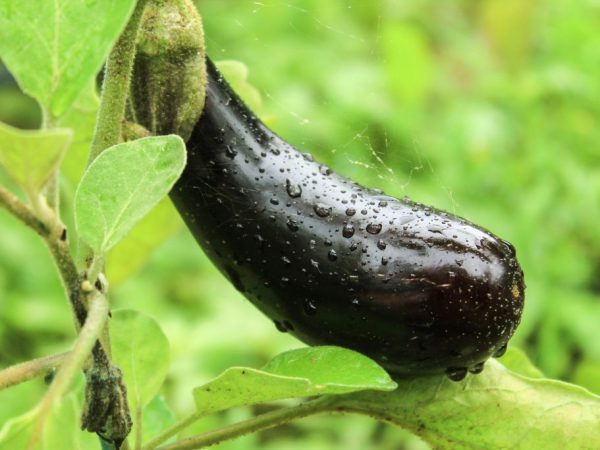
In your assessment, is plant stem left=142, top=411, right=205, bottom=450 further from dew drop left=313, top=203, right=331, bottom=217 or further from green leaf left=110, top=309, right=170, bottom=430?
dew drop left=313, top=203, right=331, bottom=217

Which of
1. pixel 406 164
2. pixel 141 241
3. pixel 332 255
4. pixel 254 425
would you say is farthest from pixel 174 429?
pixel 406 164

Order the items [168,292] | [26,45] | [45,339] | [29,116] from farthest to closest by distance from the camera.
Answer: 1. [29,116]
2. [168,292]
3. [45,339]
4. [26,45]

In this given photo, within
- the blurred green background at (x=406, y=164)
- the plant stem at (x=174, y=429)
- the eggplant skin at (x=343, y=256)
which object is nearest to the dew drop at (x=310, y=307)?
the eggplant skin at (x=343, y=256)

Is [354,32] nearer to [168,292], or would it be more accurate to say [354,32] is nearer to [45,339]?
[168,292]

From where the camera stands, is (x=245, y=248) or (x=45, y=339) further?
(x=45, y=339)

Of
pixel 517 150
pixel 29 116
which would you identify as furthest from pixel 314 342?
pixel 29 116

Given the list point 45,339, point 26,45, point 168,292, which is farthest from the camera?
point 168,292
